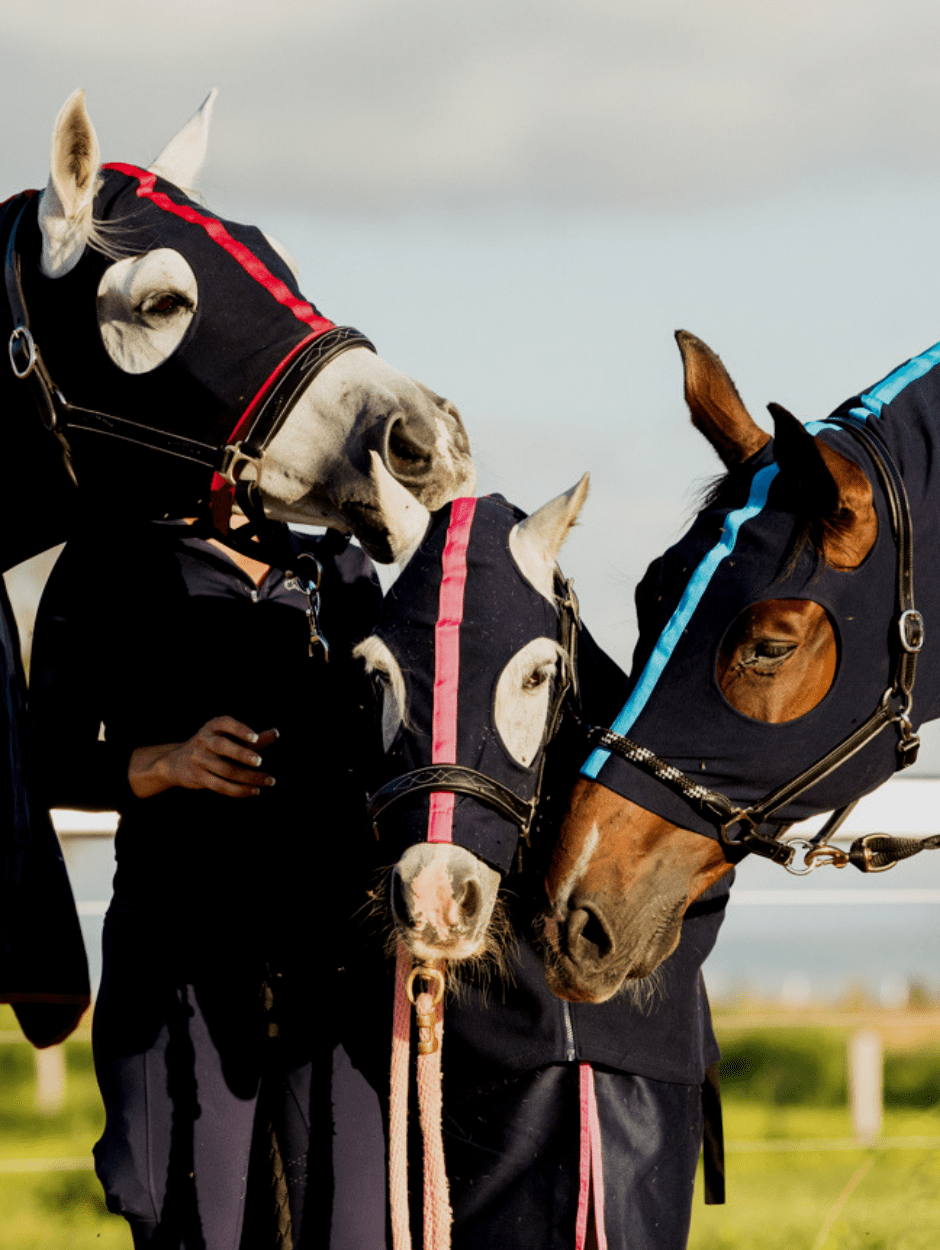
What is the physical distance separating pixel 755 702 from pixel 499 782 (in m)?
0.45

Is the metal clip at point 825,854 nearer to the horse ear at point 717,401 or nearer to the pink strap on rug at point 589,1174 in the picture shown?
the pink strap on rug at point 589,1174

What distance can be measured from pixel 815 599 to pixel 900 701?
24 centimetres

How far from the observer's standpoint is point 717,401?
2.84 metres

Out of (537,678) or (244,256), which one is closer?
(537,678)

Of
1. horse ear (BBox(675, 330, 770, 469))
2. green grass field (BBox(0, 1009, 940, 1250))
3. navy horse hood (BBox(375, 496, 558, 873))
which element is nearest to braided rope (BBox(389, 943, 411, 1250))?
navy horse hood (BBox(375, 496, 558, 873))

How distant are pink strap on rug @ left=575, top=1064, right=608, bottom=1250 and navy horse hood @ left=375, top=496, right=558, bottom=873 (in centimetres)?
48

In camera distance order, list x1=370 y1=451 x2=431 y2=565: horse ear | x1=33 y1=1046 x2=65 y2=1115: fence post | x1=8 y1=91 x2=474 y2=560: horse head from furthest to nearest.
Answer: x1=33 y1=1046 x2=65 y2=1115: fence post, x1=8 y1=91 x2=474 y2=560: horse head, x1=370 y1=451 x2=431 y2=565: horse ear

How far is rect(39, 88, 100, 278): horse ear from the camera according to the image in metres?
2.95

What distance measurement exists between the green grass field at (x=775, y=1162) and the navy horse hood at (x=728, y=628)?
2847 mm

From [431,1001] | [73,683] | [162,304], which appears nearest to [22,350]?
[162,304]

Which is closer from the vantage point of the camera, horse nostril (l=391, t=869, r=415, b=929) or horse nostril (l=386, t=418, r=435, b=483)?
horse nostril (l=391, t=869, r=415, b=929)

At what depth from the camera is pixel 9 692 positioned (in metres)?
3.14

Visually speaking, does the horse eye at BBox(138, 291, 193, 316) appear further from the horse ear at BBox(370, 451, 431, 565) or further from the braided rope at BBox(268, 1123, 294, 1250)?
the braided rope at BBox(268, 1123, 294, 1250)

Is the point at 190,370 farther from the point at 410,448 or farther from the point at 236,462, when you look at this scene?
the point at 410,448
